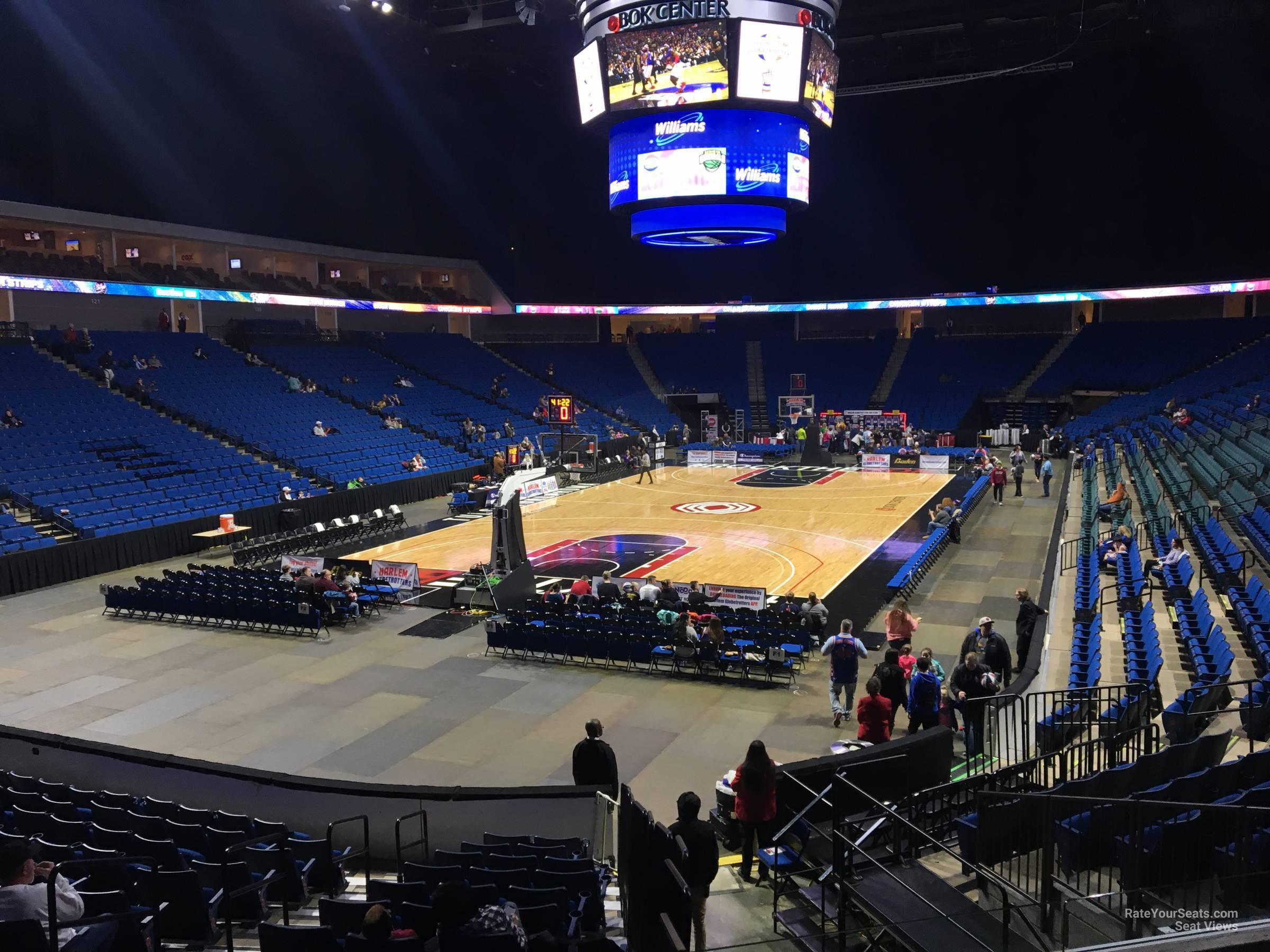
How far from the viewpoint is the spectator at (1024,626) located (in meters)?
13.6

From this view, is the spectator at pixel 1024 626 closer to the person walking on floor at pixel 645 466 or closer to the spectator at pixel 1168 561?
the spectator at pixel 1168 561

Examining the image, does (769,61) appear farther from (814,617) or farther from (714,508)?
(814,617)

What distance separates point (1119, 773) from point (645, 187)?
21.6m

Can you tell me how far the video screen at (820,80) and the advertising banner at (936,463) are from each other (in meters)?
17.0

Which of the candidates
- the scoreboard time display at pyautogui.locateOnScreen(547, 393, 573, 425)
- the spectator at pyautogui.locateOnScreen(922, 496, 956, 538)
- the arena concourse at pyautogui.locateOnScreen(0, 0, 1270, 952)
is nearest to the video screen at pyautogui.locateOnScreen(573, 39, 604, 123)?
the arena concourse at pyautogui.locateOnScreen(0, 0, 1270, 952)

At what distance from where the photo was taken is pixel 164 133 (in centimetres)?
3709

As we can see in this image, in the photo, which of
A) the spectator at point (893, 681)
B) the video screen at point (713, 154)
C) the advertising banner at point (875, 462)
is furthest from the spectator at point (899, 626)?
→ the advertising banner at point (875, 462)

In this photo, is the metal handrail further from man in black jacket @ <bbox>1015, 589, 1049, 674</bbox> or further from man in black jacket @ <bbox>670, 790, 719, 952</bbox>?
man in black jacket @ <bbox>1015, 589, 1049, 674</bbox>

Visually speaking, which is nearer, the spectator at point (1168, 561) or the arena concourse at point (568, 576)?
the arena concourse at point (568, 576)

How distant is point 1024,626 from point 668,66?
17.3 m

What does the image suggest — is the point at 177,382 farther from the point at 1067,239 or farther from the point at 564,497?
the point at 1067,239

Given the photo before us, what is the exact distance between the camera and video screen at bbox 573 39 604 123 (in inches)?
989

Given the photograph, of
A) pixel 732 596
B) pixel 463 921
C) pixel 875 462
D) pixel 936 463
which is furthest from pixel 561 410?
pixel 463 921

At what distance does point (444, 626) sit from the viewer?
57.6 feet
